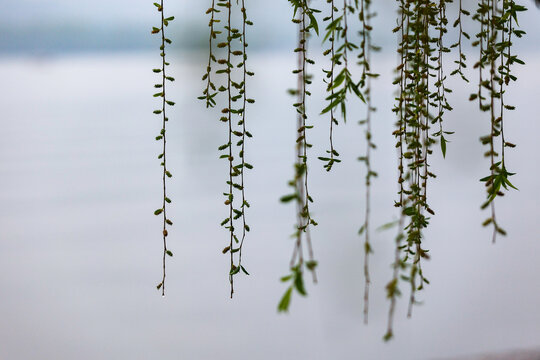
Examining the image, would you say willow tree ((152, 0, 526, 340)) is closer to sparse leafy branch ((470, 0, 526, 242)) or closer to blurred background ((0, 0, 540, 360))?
sparse leafy branch ((470, 0, 526, 242))

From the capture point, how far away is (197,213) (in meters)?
2.24

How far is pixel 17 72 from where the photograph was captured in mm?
2246

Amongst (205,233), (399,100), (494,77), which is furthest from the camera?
(205,233)

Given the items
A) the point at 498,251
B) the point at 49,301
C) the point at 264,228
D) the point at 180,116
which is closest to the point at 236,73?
the point at 180,116

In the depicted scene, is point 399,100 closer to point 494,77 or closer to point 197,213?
point 494,77

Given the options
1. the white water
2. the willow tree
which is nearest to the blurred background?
the white water

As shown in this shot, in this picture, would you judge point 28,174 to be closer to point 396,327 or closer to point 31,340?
point 31,340

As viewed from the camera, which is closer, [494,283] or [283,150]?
[494,283]

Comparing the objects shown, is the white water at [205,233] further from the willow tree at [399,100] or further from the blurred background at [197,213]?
the willow tree at [399,100]

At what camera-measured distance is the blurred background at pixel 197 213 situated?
2047 millimetres

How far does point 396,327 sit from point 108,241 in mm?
1041

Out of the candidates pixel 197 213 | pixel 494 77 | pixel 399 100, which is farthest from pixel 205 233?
pixel 494 77

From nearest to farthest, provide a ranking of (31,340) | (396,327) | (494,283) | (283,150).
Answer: (31,340)
(396,327)
(494,283)
(283,150)

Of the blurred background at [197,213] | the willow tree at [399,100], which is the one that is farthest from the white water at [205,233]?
the willow tree at [399,100]
